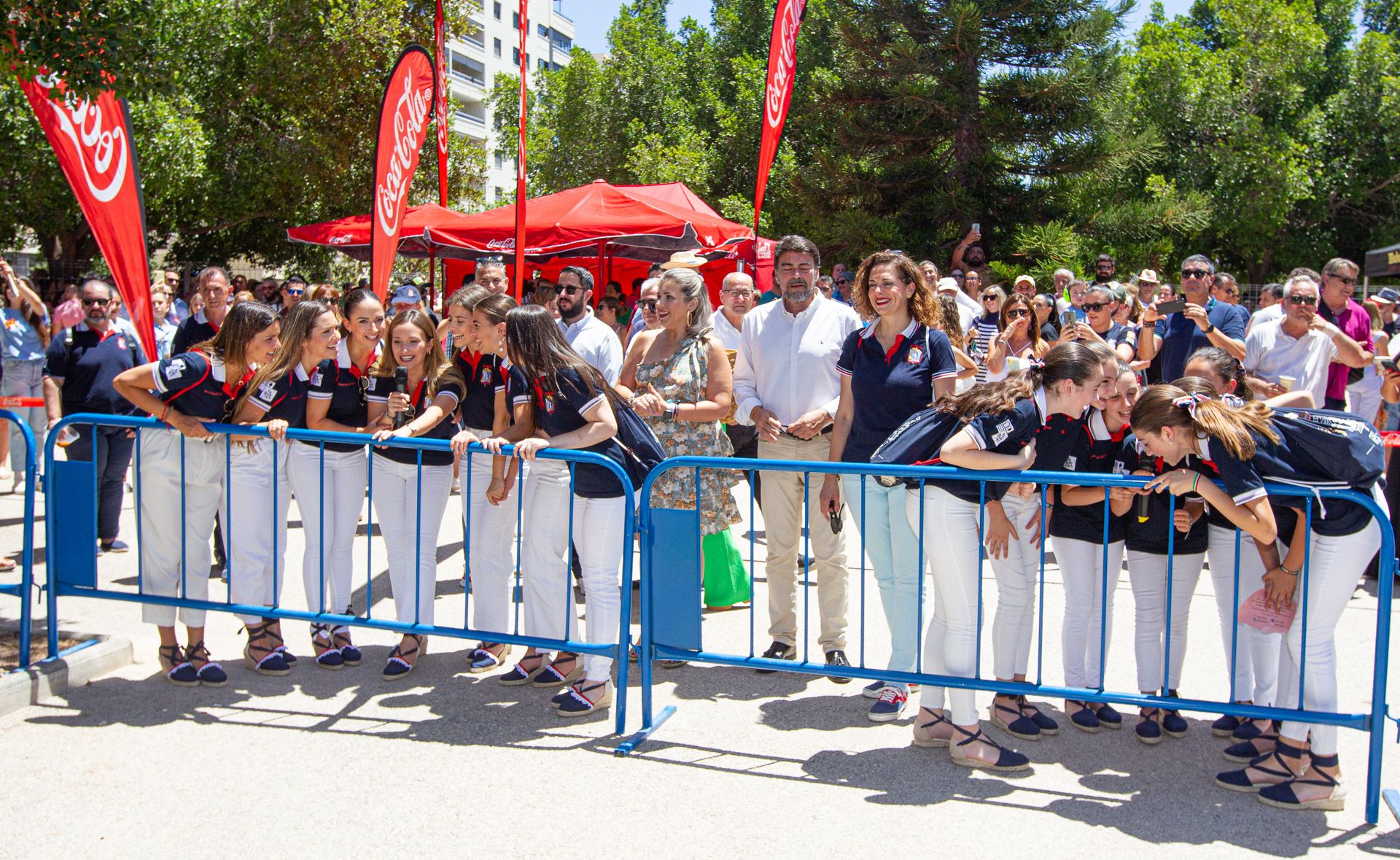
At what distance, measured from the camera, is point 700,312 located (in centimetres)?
577

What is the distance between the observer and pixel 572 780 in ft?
14.0

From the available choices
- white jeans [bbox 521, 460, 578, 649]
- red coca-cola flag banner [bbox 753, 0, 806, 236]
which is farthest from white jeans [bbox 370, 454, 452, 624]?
red coca-cola flag banner [bbox 753, 0, 806, 236]

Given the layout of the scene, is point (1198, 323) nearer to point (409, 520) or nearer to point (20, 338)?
point (409, 520)

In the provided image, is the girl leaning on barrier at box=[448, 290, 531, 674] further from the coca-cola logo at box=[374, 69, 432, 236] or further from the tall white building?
the tall white building

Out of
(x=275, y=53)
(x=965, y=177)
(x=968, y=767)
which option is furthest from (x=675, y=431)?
(x=275, y=53)

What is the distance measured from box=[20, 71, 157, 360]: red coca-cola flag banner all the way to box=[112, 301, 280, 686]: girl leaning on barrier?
740mm

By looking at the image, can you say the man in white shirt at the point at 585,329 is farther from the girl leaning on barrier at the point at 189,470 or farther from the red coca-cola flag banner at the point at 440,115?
the red coca-cola flag banner at the point at 440,115

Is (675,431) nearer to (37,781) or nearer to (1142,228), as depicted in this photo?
(37,781)

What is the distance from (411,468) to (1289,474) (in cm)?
383

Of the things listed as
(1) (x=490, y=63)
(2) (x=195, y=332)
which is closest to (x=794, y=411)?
(2) (x=195, y=332)

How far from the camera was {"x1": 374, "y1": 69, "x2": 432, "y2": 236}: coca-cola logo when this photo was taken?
7912 mm

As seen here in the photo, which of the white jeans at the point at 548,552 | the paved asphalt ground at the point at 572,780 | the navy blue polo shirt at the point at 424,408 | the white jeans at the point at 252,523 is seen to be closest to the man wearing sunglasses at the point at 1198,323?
the paved asphalt ground at the point at 572,780

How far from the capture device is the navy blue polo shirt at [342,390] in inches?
219

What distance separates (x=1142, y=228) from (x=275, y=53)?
1654 cm
